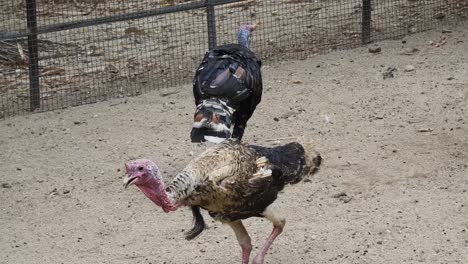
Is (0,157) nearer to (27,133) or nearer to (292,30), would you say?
(27,133)

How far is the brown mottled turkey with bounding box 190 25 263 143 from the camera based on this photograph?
20.5 ft

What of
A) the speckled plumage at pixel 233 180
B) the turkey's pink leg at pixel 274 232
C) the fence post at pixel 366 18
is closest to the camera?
the speckled plumage at pixel 233 180

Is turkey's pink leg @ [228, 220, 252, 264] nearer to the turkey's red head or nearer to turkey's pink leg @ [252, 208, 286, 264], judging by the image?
turkey's pink leg @ [252, 208, 286, 264]

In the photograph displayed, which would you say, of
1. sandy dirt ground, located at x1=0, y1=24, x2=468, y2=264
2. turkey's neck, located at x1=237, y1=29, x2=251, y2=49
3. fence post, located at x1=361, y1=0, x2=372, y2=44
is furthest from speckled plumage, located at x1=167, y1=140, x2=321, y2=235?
fence post, located at x1=361, y1=0, x2=372, y2=44

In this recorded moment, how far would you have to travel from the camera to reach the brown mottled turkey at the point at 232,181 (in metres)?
5.15

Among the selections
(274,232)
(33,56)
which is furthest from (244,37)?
(274,232)

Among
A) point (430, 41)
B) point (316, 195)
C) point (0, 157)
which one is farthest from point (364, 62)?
point (0, 157)

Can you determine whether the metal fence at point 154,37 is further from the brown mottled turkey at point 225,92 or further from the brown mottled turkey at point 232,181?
the brown mottled turkey at point 232,181

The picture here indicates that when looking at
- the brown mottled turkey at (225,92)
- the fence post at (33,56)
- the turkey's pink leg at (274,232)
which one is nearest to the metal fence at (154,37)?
the fence post at (33,56)

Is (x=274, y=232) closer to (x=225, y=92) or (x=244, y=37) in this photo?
(x=225, y=92)

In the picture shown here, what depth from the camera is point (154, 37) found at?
1076 cm

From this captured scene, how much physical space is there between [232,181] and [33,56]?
14.2 feet

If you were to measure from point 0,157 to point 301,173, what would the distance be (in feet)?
Result: 11.1

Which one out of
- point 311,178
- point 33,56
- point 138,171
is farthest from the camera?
point 33,56
